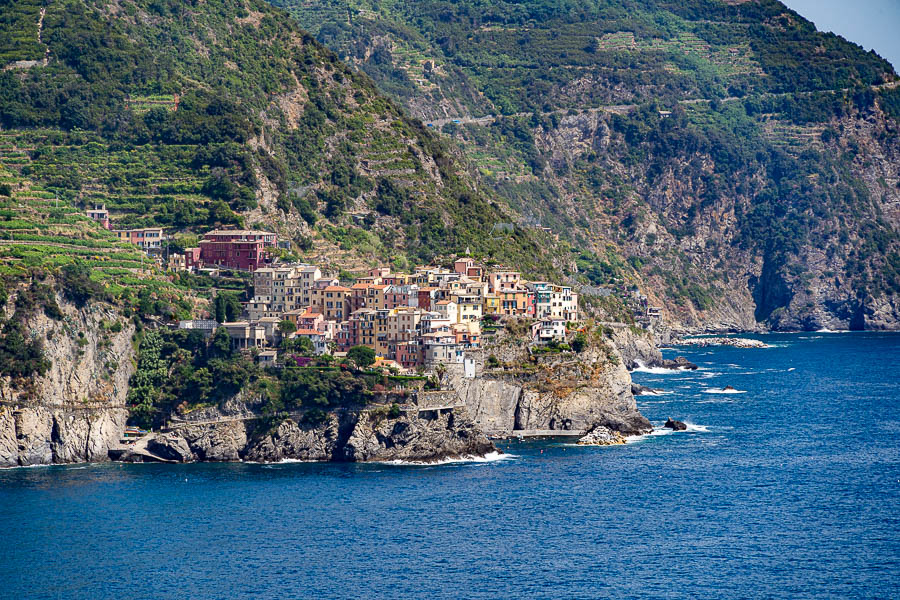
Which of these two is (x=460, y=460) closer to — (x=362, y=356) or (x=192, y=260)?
(x=362, y=356)

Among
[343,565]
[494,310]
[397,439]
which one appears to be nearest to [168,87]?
[494,310]

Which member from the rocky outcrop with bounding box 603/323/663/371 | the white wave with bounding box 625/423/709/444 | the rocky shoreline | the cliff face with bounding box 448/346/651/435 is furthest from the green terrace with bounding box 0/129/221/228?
the rocky outcrop with bounding box 603/323/663/371

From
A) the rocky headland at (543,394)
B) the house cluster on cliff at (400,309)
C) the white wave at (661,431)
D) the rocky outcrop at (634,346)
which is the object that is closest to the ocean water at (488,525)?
the white wave at (661,431)

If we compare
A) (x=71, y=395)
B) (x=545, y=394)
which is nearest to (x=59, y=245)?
(x=71, y=395)

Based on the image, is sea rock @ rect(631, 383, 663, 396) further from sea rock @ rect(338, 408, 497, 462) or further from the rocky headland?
sea rock @ rect(338, 408, 497, 462)

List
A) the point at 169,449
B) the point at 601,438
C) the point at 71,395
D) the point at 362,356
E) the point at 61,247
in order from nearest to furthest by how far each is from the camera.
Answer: the point at 169,449 → the point at 71,395 → the point at 362,356 → the point at 601,438 → the point at 61,247

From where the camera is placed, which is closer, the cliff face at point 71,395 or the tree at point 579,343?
the cliff face at point 71,395

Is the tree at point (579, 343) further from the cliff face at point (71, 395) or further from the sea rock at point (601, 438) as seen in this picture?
the cliff face at point (71, 395)
